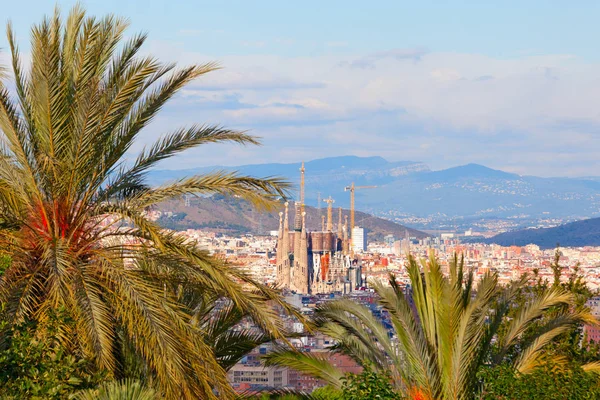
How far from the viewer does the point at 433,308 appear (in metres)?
6.91

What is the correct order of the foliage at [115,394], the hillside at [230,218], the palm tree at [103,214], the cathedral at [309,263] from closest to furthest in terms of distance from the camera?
the foliage at [115,394] → the palm tree at [103,214] → the cathedral at [309,263] → the hillside at [230,218]

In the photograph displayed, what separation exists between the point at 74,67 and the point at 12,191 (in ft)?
2.94

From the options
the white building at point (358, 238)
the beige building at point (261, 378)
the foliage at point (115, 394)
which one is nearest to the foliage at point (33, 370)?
the foliage at point (115, 394)

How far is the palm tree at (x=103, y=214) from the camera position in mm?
5656

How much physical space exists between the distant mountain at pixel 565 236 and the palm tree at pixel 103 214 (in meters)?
110

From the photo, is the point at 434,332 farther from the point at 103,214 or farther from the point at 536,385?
A: the point at 103,214

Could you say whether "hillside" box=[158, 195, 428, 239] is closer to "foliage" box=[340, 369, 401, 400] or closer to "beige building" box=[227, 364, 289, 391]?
"beige building" box=[227, 364, 289, 391]

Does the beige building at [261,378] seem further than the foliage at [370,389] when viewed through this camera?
Yes

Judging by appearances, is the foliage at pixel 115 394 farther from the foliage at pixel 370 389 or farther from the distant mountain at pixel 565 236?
the distant mountain at pixel 565 236

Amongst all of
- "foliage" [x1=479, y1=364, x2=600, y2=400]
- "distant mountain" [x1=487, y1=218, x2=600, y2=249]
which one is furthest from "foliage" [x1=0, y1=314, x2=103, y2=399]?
"distant mountain" [x1=487, y1=218, x2=600, y2=249]

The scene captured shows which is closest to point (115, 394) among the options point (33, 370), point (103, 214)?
point (33, 370)

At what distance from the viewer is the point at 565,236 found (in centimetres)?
11819

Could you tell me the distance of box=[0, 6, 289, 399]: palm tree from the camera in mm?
5656

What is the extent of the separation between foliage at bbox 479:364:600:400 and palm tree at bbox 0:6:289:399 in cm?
151
